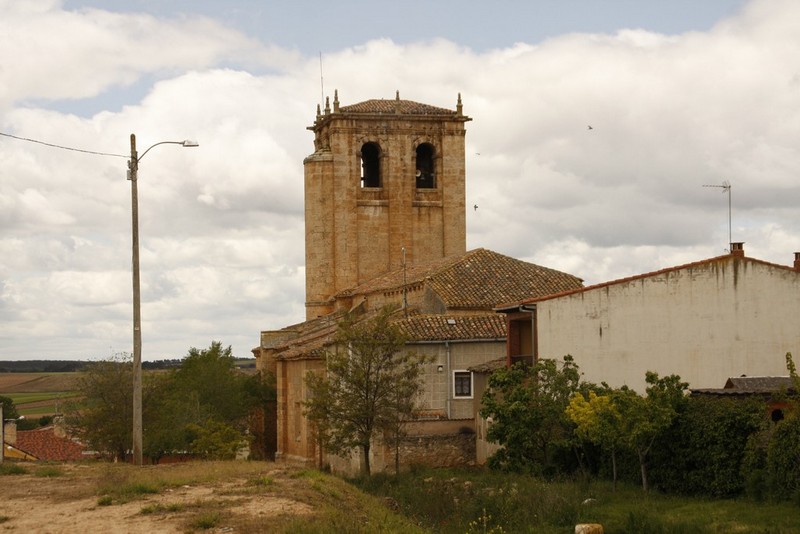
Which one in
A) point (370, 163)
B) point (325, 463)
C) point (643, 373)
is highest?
point (370, 163)

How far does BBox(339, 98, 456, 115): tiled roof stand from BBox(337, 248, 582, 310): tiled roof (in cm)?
1598

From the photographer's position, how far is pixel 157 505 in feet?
62.2

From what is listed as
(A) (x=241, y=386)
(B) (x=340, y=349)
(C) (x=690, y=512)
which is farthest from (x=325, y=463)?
(C) (x=690, y=512)

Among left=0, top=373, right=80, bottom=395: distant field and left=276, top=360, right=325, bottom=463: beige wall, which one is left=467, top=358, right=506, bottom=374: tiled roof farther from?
left=0, top=373, right=80, bottom=395: distant field

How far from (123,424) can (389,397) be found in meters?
12.7

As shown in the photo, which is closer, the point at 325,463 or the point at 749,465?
the point at 749,465

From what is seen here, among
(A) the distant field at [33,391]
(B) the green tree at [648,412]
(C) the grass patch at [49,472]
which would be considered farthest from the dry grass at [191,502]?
(A) the distant field at [33,391]

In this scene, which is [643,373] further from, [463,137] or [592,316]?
[463,137]

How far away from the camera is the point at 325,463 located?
44312 millimetres

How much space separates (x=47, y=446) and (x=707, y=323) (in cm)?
4069

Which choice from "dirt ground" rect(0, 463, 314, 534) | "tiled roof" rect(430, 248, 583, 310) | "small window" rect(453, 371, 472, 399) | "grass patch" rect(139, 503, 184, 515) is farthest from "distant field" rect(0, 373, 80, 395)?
"grass patch" rect(139, 503, 184, 515)

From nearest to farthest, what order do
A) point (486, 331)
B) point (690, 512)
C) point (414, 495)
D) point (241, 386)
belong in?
point (690, 512)
point (414, 495)
point (486, 331)
point (241, 386)

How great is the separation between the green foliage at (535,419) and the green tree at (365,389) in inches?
186

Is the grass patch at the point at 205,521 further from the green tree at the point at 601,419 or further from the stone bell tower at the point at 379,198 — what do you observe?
the stone bell tower at the point at 379,198
